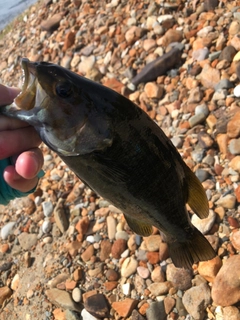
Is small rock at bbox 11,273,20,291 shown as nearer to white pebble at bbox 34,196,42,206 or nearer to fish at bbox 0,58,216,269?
white pebble at bbox 34,196,42,206

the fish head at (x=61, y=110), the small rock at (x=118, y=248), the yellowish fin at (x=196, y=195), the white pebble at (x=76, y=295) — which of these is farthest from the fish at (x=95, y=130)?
the white pebble at (x=76, y=295)

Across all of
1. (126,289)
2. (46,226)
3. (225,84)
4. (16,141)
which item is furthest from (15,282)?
(225,84)

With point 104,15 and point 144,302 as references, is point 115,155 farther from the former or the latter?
point 104,15

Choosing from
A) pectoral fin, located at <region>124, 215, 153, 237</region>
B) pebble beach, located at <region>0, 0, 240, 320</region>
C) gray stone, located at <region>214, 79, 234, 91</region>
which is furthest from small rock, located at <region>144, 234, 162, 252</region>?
gray stone, located at <region>214, 79, 234, 91</region>

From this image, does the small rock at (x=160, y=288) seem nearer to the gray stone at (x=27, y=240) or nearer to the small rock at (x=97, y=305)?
the small rock at (x=97, y=305)

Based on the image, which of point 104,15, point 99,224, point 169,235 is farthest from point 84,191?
point 104,15

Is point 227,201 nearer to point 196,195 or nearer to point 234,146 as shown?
point 234,146
